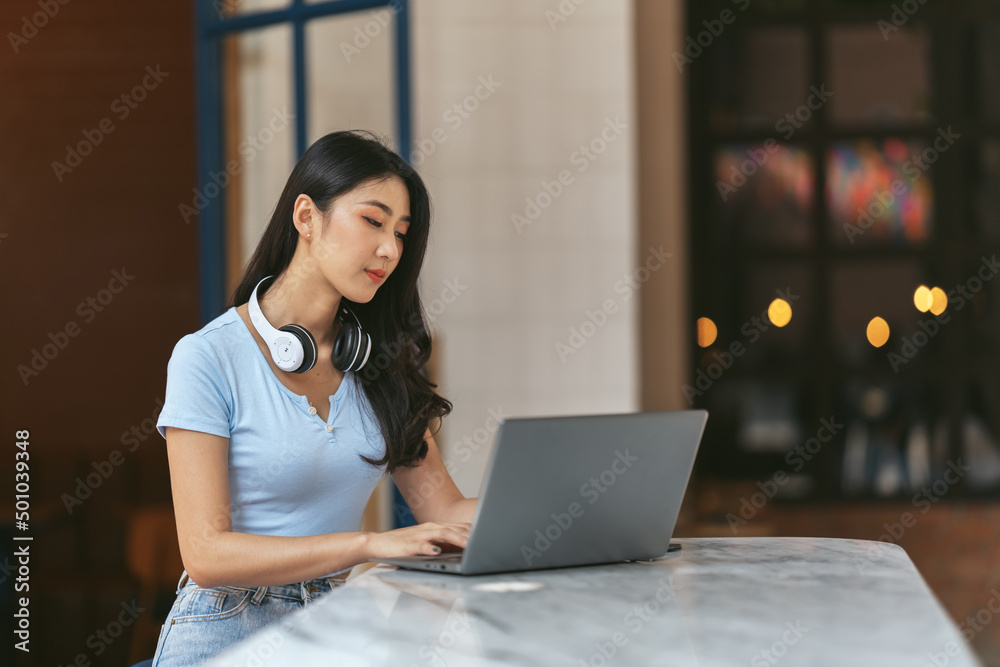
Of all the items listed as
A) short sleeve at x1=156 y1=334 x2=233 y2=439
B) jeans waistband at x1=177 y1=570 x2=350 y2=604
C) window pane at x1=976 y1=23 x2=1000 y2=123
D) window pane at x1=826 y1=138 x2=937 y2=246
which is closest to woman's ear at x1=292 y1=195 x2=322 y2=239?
short sleeve at x1=156 y1=334 x2=233 y2=439

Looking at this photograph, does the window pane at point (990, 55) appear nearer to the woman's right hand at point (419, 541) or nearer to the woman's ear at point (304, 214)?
the woman's ear at point (304, 214)

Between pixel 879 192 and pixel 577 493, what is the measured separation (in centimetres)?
343

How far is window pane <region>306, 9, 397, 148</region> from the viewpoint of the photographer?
2854 millimetres

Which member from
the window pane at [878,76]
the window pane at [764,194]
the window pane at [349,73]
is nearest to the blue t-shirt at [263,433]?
the window pane at [349,73]

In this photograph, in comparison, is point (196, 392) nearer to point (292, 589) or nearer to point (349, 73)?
point (292, 589)

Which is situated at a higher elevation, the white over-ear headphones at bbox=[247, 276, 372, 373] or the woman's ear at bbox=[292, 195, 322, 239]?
the woman's ear at bbox=[292, 195, 322, 239]

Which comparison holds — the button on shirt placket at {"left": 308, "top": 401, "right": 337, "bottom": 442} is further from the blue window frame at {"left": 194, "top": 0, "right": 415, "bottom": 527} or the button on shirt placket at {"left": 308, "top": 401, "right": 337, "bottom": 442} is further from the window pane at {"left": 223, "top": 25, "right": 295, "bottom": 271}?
the window pane at {"left": 223, "top": 25, "right": 295, "bottom": 271}

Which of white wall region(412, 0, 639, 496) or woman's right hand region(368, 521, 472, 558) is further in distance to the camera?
white wall region(412, 0, 639, 496)

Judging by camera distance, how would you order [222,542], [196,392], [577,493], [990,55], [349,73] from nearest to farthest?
[577,493] < [222,542] < [196,392] < [349,73] < [990,55]

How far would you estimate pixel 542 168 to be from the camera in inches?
129

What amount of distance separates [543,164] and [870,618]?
252 centimetres

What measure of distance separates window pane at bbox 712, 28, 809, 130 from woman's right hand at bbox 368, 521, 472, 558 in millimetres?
3289

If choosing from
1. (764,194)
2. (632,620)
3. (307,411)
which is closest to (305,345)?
(307,411)

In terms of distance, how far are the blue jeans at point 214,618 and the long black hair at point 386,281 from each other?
0.29 m
